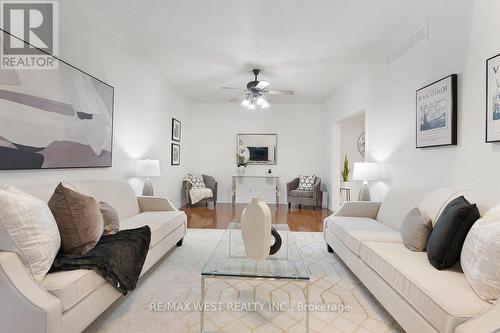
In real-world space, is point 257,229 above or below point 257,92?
below

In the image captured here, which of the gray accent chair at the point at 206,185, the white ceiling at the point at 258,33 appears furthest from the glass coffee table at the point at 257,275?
the gray accent chair at the point at 206,185

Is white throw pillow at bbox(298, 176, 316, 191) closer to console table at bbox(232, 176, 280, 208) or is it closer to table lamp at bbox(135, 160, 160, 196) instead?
console table at bbox(232, 176, 280, 208)

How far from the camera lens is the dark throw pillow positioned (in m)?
1.52

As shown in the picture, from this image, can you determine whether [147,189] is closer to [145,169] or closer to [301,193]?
[145,169]

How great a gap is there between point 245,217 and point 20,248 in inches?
49.4

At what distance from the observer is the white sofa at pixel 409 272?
114 cm

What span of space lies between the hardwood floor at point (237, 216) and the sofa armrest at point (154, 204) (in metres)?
1.10

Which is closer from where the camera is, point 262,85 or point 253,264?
point 253,264

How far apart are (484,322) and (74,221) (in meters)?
2.17

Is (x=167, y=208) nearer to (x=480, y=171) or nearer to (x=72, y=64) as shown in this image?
(x=72, y=64)

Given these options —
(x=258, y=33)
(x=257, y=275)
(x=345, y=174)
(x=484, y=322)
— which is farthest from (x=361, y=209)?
(x=345, y=174)

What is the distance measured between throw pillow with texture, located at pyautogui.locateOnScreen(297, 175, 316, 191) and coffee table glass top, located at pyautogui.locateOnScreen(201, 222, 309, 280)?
3856mm

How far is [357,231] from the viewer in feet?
7.80

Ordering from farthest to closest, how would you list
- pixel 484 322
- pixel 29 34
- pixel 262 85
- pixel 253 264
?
pixel 262 85 < pixel 29 34 < pixel 253 264 < pixel 484 322
